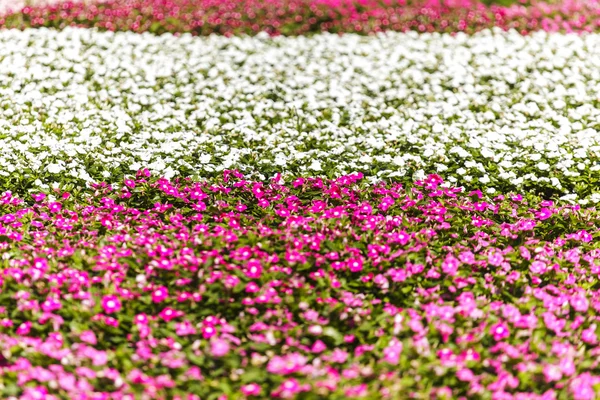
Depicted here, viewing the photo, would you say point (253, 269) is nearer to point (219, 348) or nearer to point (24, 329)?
point (219, 348)

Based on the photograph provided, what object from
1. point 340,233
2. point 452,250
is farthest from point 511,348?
point 340,233

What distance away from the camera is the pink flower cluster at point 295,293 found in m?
3.62

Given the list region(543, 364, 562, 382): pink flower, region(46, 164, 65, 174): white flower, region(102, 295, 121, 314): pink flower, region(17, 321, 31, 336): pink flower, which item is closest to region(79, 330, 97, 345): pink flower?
region(102, 295, 121, 314): pink flower

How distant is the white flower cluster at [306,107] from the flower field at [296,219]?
4cm

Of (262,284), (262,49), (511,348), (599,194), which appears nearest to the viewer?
(511,348)

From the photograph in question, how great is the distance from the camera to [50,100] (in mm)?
7758

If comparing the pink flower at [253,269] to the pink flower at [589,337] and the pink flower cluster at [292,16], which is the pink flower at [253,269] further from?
the pink flower cluster at [292,16]

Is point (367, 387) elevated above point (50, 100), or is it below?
below

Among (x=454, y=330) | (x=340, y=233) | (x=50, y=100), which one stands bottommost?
(x=454, y=330)

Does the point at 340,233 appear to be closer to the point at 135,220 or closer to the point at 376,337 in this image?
the point at 376,337

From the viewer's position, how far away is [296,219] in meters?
5.08

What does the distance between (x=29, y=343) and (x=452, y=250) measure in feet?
9.87

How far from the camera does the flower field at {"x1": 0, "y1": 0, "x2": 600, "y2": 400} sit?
3.73m

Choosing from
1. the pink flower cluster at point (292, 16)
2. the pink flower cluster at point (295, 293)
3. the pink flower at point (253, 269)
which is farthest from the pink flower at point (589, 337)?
the pink flower cluster at point (292, 16)
